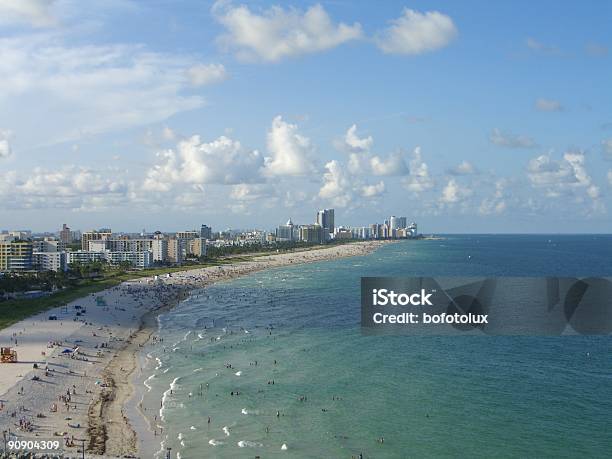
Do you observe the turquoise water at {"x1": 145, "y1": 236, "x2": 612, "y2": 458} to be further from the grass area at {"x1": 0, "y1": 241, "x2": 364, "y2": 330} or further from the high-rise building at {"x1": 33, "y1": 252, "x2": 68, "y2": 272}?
the high-rise building at {"x1": 33, "y1": 252, "x2": 68, "y2": 272}

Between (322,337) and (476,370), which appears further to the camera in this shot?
(322,337)

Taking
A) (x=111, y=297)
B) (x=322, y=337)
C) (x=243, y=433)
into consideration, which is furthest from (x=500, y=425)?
(x=111, y=297)

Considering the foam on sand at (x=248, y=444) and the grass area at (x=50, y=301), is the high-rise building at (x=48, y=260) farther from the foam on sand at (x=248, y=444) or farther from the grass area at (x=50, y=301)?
the foam on sand at (x=248, y=444)

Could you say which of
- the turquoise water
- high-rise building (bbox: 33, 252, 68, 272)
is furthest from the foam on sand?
high-rise building (bbox: 33, 252, 68, 272)

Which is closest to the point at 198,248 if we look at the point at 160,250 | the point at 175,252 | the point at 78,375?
the point at 175,252

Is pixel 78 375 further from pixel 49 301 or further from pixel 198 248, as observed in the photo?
pixel 198 248

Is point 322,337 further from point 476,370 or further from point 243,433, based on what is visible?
point 243,433
